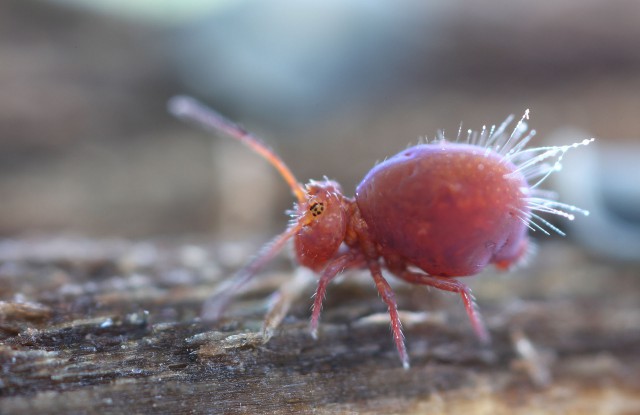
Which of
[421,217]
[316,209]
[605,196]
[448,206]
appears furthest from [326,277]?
[605,196]

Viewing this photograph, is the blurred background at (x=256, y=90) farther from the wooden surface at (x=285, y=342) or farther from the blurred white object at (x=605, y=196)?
the wooden surface at (x=285, y=342)

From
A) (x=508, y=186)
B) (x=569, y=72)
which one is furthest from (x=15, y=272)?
(x=569, y=72)

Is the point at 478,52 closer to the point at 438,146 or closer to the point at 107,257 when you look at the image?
the point at 438,146

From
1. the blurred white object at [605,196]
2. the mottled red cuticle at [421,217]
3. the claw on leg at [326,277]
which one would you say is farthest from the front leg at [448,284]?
the blurred white object at [605,196]

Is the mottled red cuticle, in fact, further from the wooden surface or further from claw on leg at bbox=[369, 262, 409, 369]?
the wooden surface

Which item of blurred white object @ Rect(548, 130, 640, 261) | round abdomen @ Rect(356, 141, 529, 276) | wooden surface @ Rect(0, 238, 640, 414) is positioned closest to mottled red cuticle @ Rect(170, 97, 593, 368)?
round abdomen @ Rect(356, 141, 529, 276)
